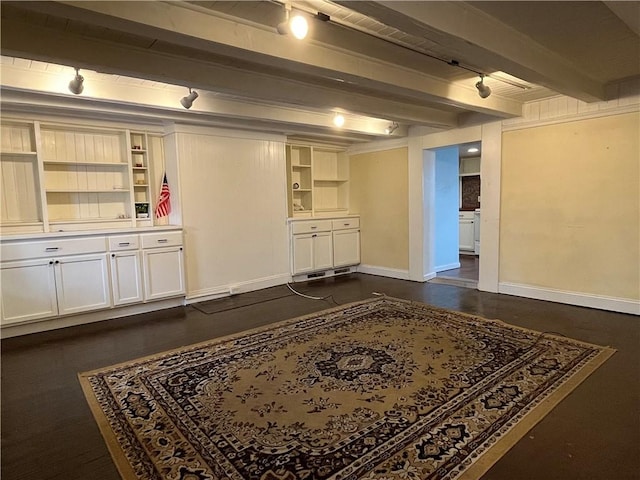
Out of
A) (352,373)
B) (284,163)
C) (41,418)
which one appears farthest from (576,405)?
(284,163)

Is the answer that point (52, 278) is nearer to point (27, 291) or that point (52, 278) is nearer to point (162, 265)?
point (27, 291)

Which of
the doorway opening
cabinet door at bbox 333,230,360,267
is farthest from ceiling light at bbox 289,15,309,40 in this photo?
cabinet door at bbox 333,230,360,267

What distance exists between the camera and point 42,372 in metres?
3.05

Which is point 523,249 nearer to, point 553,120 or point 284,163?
point 553,120

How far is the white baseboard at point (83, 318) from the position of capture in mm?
3924

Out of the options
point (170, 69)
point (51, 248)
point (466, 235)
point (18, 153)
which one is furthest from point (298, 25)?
point (466, 235)

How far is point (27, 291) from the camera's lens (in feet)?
12.7

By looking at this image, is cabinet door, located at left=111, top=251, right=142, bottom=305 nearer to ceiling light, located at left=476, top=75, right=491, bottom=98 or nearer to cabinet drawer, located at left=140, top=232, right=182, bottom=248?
cabinet drawer, located at left=140, top=232, right=182, bottom=248

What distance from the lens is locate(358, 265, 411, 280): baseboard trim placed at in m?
6.43

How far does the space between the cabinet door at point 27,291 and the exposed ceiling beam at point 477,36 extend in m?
3.86

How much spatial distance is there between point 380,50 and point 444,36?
31.0 inches

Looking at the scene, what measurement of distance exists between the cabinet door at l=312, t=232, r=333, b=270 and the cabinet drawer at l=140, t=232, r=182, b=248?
2.30m

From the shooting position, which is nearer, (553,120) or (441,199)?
(553,120)

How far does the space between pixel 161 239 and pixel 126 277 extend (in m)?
0.59
